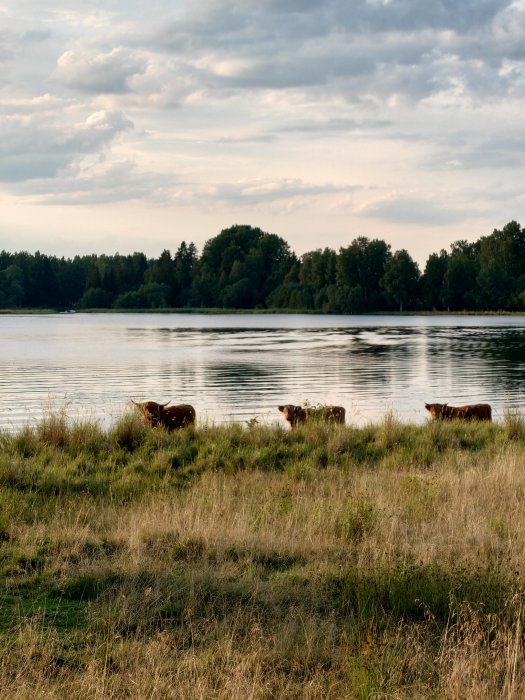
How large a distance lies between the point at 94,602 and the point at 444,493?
553 centimetres

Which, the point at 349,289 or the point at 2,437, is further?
the point at 349,289

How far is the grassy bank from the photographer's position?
5.26 m

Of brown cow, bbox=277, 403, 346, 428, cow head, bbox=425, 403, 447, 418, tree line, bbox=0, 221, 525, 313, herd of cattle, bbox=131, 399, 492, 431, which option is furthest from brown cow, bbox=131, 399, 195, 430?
tree line, bbox=0, 221, 525, 313

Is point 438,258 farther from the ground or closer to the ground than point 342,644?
farther from the ground

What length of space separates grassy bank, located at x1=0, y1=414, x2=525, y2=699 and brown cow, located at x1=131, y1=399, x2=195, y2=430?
3556 mm

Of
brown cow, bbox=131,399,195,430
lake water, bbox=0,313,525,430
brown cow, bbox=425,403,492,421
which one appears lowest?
lake water, bbox=0,313,525,430

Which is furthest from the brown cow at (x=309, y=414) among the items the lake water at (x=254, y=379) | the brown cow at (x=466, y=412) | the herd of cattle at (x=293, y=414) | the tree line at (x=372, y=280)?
the tree line at (x=372, y=280)

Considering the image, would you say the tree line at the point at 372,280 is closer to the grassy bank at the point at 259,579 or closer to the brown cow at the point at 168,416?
the brown cow at the point at 168,416

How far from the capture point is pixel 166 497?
430 inches

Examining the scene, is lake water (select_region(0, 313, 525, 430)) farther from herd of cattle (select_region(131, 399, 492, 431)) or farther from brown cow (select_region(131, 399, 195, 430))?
herd of cattle (select_region(131, 399, 492, 431))

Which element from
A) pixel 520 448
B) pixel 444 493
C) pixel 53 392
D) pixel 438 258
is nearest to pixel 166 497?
pixel 444 493

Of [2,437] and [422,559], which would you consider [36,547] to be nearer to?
[422,559]

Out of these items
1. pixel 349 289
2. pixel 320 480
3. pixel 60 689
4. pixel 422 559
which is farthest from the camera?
pixel 349 289

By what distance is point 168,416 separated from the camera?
17.4 m
